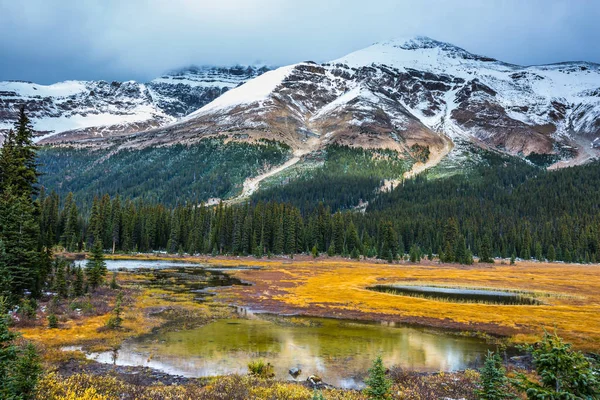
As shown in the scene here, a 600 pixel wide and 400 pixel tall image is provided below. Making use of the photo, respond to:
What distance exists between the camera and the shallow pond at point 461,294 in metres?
54.6

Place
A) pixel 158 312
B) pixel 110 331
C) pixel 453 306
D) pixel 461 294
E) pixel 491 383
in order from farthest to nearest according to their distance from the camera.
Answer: pixel 461 294, pixel 453 306, pixel 158 312, pixel 110 331, pixel 491 383

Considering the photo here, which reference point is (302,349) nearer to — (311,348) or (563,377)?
(311,348)

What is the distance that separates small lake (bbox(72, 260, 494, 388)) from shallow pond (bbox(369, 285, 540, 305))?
23762 millimetres

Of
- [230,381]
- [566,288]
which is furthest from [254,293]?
[566,288]

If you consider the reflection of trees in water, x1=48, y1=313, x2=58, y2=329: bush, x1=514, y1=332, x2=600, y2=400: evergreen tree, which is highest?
x1=514, y1=332, x2=600, y2=400: evergreen tree

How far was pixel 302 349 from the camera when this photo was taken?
27375 millimetres

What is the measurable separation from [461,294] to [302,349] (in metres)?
43.0

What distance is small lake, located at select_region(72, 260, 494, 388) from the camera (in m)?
23.1

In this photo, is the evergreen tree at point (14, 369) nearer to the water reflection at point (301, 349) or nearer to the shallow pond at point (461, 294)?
the water reflection at point (301, 349)

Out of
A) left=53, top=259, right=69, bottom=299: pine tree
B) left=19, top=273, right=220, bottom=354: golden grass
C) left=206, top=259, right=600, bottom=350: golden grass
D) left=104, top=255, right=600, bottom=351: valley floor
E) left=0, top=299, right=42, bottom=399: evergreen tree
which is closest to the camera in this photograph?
left=0, top=299, right=42, bottom=399: evergreen tree

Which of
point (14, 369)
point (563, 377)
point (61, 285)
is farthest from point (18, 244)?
point (563, 377)

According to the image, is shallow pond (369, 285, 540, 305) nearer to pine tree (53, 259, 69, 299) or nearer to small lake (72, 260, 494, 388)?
small lake (72, 260, 494, 388)

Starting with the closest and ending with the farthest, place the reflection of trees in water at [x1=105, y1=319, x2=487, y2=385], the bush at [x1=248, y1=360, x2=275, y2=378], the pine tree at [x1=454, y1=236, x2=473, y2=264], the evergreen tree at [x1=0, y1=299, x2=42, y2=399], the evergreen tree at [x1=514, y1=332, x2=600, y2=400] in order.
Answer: the evergreen tree at [x1=514, y1=332, x2=600, y2=400] < the evergreen tree at [x1=0, y1=299, x2=42, y2=399] < the bush at [x1=248, y1=360, x2=275, y2=378] < the reflection of trees in water at [x1=105, y1=319, x2=487, y2=385] < the pine tree at [x1=454, y1=236, x2=473, y2=264]

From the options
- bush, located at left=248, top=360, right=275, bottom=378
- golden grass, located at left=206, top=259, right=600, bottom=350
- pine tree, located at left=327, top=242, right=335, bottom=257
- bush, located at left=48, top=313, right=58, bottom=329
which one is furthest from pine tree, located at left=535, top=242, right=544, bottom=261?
bush, located at left=48, top=313, right=58, bottom=329
